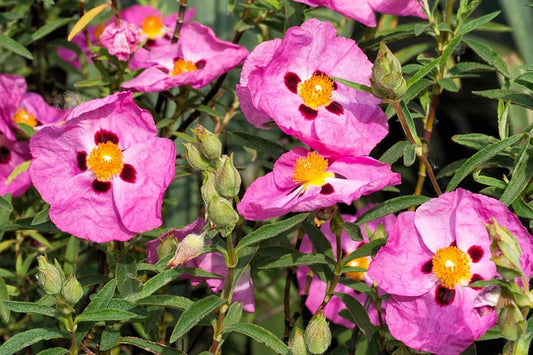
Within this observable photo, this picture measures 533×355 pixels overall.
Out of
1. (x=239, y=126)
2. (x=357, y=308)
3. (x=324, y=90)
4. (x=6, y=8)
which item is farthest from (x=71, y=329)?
(x=6, y=8)

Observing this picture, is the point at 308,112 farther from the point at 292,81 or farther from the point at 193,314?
the point at 193,314

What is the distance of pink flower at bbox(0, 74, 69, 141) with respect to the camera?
1.94 m

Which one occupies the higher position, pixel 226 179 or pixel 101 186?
pixel 226 179

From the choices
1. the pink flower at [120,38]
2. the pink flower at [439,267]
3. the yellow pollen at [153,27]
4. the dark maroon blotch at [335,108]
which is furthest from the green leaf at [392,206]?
the yellow pollen at [153,27]

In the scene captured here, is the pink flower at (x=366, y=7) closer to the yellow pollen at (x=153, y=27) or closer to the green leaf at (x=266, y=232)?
the green leaf at (x=266, y=232)

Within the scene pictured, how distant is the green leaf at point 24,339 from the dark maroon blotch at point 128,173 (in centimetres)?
32

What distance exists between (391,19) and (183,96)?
0.67 meters

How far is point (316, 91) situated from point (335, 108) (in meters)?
0.05

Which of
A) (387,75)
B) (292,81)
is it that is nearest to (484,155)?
(387,75)

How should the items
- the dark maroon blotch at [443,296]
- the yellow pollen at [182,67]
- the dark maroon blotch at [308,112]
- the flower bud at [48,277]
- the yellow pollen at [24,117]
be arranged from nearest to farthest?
the flower bud at [48,277] < the dark maroon blotch at [443,296] < the dark maroon blotch at [308,112] < the yellow pollen at [182,67] < the yellow pollen at [24,117]

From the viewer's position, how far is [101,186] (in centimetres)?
167

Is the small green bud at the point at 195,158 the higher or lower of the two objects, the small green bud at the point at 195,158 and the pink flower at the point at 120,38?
the higher

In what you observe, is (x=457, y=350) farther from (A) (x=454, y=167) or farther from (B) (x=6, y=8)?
(B) (x=6, y=8)

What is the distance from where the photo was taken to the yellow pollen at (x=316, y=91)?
1.61m
